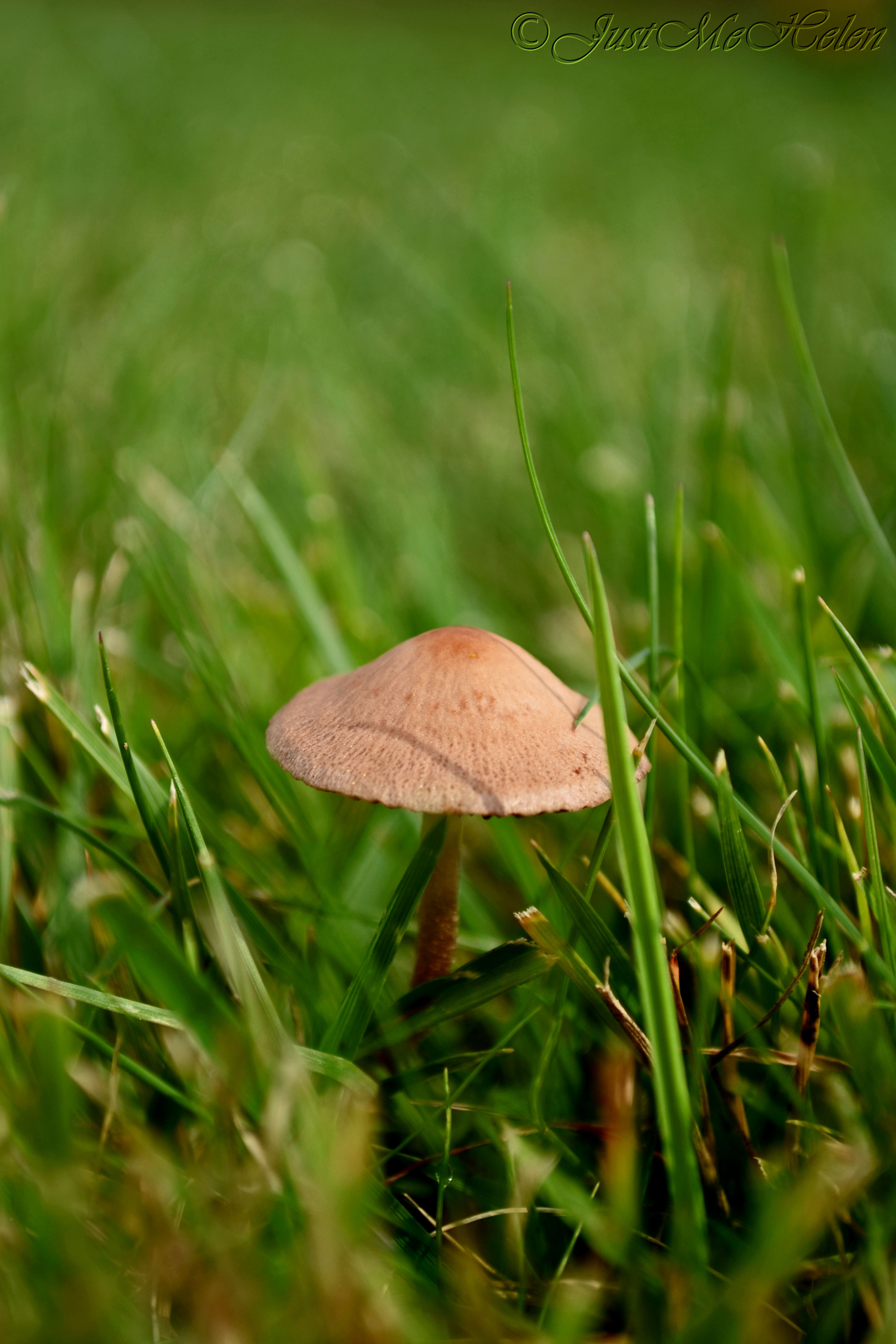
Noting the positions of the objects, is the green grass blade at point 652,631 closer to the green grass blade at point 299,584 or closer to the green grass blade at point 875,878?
the green grass blade at point 875,878

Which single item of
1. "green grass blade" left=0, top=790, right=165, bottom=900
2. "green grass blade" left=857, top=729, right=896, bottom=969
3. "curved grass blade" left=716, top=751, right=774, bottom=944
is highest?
"green grass blade" left=857, top=729, right=896, bottom=969

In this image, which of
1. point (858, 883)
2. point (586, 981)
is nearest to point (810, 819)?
point (858, 883)

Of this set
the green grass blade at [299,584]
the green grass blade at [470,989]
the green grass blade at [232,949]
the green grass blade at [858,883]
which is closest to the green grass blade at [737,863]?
the green grass blade at [858,883]

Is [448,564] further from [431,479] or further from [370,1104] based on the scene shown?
[370,1104]

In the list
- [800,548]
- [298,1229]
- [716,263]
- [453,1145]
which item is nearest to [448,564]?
[800,548]

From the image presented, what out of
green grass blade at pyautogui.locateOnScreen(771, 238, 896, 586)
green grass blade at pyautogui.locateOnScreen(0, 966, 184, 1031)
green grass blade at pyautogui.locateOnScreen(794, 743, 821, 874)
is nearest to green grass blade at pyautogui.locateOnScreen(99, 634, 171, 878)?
green grass blade at pyautogui.locateOnScreen(0, 966, 184, 1031)

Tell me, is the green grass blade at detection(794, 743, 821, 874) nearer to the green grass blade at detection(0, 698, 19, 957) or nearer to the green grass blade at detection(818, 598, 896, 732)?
the green grass blade at detection(818, 598, 896, 732)

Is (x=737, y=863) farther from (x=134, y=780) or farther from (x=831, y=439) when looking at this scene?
(x=831, y=439)

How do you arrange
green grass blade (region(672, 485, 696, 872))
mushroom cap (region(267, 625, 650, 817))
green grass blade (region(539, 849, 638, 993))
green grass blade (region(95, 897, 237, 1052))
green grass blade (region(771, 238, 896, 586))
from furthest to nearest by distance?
green grass blade (region(771, 238, 896, 586)) < green grass blade (region(672, 485, 696, 872)) < green grass blade (region(539, 849, 638, 993)) < mushroom cap (region(267, 625, 650, 817)) < green grass blade (region(95, 897, 237, 1052))
